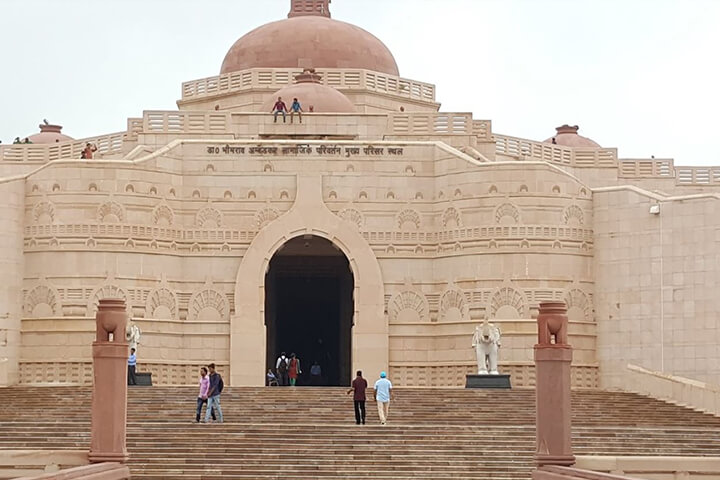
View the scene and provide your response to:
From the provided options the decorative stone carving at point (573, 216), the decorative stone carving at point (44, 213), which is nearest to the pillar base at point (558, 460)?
the decorative stone carving at point (573, 216)

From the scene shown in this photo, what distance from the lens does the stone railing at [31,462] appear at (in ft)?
73.6

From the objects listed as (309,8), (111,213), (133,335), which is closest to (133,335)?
(133,335)

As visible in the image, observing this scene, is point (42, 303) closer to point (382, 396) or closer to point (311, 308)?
point (311, 308)

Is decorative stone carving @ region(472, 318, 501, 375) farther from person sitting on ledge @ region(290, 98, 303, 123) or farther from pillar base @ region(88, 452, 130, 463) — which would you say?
pillar base @ region(88, 452, 130, 463)

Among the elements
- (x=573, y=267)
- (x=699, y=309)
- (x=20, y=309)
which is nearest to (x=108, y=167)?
(x=20, y=309)

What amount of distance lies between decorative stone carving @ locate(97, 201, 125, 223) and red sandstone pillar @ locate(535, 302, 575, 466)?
1566cm

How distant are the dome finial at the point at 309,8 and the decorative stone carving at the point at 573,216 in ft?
47.3

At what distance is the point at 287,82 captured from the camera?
43.5m

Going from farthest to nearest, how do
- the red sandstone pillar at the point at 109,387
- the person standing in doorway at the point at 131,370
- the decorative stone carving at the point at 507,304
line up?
the decorative stone carving at the point at 507,304 → the person standing in doorway at the point at 131,370 → the red sandstone pillar at the point at 109,387

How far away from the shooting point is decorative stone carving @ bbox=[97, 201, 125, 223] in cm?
3675

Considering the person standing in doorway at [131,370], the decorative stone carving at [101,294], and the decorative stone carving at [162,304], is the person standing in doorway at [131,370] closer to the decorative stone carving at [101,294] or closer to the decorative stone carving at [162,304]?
the decorative stone carving at [101,294]

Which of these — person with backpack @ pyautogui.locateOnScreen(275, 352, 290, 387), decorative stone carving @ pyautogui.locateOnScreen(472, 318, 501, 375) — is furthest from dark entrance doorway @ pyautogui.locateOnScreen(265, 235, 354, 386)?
decorative stone carving @ pyautogui.locateOnScreen(472, 318, 501, 375)

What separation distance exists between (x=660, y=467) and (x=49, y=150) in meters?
24.1

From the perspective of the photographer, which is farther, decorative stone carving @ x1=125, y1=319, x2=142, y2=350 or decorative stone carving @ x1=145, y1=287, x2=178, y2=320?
decorative stone carving @ x1=145, y1=287, x2=178, y2=320
